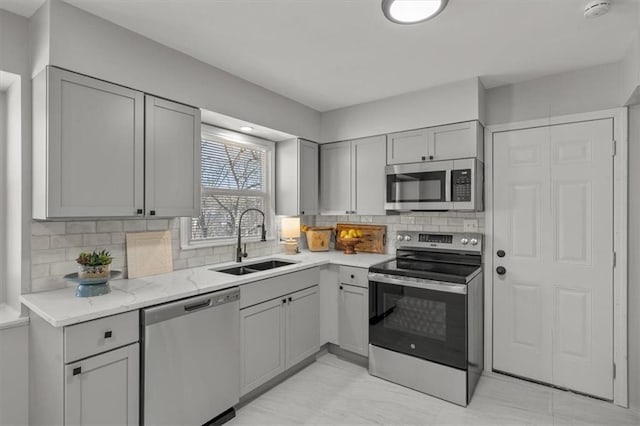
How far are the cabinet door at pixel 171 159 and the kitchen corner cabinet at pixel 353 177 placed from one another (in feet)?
5.26

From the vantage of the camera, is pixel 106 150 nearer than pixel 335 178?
Yes

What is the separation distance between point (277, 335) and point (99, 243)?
56.2 inches

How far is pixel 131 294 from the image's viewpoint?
6.18 feet

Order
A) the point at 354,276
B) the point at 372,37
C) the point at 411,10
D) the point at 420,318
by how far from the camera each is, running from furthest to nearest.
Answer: the point at 354,276 → the point at 420,318 → the point at 372,37 → the point at 411,10

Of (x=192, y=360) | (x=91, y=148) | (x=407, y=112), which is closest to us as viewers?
(x=91, y=148)

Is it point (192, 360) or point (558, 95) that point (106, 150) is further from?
point (558, 95)

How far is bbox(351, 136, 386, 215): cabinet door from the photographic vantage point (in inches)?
129

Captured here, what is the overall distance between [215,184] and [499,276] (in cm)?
266

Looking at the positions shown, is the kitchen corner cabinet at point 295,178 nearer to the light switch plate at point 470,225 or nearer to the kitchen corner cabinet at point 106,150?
the kitchen corner cabinet at point 106,150

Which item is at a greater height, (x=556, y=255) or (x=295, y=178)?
(x=295, y=178)

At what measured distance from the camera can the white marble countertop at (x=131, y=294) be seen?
1.56 m

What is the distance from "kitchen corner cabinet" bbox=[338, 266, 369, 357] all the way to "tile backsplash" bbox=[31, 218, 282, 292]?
56.3 inches

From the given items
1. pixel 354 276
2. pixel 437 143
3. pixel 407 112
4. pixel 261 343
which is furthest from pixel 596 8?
pixel 261 343

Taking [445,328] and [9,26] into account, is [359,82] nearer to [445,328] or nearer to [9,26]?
[445,328]
